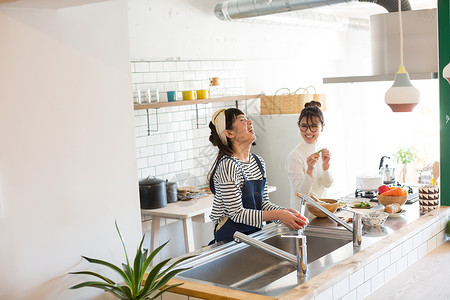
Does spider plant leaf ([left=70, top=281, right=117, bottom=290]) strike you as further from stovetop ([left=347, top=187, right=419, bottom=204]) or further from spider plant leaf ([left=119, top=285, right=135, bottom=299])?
stovetop ([left=347, top=187, right=419, bottom=204])

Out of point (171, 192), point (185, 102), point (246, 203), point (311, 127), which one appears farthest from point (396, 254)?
point (185, 102)

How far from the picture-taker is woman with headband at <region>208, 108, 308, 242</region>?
336 cm

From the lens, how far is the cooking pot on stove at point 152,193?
5305 mm

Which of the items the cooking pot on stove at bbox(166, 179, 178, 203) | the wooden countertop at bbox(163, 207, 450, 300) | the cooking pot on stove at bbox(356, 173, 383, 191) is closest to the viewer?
the wooden countertop at bbox(163, 207, 450, 300)

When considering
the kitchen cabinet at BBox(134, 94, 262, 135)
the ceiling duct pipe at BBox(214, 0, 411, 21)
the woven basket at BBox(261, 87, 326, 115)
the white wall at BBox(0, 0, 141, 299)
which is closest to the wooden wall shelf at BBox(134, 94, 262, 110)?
the kitchen cabinet at BBox(134, 94, 262, 135)

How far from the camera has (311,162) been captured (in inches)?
158

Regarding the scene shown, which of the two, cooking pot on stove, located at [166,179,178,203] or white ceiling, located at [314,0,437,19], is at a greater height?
white ceiling, located at [314,0,437,19]

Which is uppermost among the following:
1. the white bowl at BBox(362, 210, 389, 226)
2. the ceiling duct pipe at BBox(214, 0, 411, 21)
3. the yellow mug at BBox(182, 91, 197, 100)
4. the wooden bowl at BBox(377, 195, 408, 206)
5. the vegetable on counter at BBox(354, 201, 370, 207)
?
the ceiling duct pipe at BBox(214, 0, 411, 21)

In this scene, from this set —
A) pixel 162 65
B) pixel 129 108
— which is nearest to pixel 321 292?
pixel 129 108

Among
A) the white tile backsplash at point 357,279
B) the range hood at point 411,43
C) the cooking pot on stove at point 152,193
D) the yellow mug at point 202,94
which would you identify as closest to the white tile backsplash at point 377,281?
the white tile backsplash at point 357,279

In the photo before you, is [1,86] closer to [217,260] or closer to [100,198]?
[100,198]

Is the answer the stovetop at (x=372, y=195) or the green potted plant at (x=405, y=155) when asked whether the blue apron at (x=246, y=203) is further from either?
the green potted plant at (x=405, y=155)

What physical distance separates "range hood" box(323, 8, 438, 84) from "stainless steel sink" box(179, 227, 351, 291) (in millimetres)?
Answer: 1333

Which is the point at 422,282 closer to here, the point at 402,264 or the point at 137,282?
the point at 402,264
